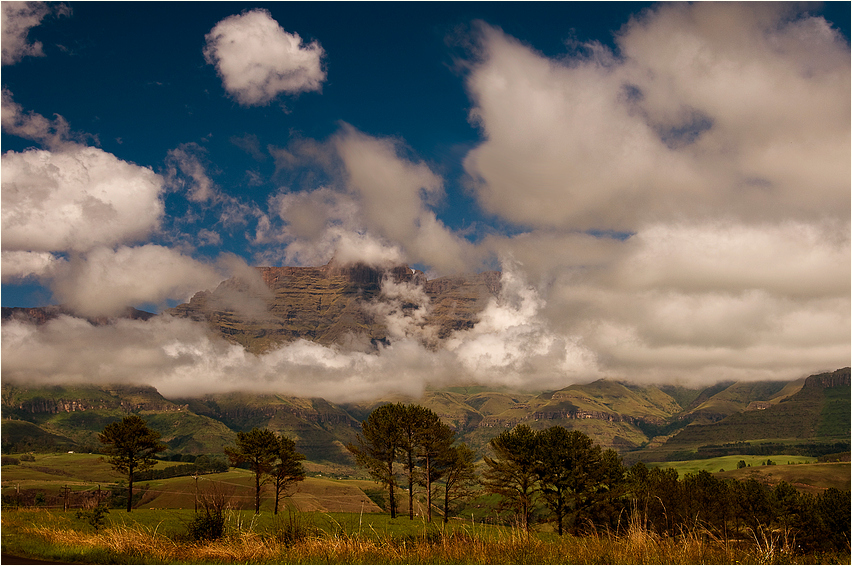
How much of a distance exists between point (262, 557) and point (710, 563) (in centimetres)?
1258

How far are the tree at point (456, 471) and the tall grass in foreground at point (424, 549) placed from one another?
5772 centimetres

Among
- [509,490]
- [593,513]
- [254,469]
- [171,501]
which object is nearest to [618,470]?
[593,513]

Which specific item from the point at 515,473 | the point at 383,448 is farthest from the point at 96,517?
the point at 515,473

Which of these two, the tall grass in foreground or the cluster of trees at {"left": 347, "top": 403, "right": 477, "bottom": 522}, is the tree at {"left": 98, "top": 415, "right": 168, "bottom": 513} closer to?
the cluster of trees at {"left": 347, "top": 403, "right": 477, "bottom": 522}

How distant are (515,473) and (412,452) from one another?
53.0ft

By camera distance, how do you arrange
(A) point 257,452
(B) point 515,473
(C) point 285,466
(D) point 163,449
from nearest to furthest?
(B) point 515,473 → (D) point 163,449 → (A) point 257,452 → (C) point 285,466

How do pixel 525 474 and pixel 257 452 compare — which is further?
pixel 257 452

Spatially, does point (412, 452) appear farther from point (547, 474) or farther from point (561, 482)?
point (561, 482)

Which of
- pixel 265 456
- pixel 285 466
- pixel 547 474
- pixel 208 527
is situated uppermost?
pixel 208 527

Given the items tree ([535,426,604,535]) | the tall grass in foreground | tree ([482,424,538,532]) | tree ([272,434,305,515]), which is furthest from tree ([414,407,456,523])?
the tall grass in foreground

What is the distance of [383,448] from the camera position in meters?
73.3

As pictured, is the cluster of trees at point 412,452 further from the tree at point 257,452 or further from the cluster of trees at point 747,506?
the cluster of trees at point 747,506

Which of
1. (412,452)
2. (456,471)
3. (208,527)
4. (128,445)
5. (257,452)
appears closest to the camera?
(208,527)

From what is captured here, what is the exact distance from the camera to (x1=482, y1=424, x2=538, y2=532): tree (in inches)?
2496
